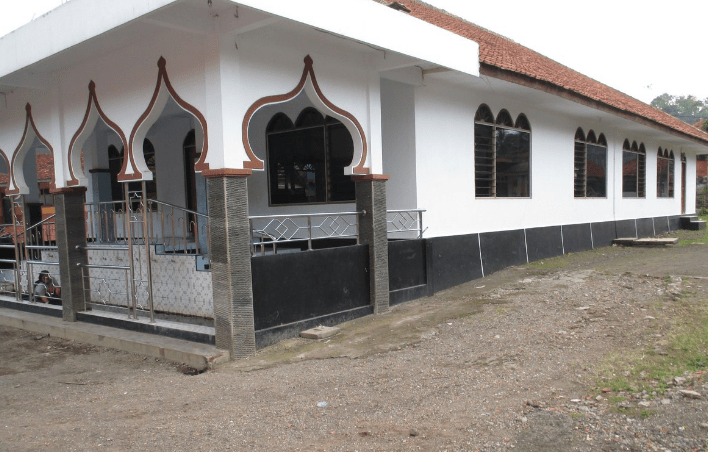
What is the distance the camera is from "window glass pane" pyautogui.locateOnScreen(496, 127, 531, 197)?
399 inches

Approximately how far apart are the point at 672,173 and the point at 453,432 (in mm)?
19105

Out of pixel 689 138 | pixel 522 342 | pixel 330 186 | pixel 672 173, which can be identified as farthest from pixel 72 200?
pixel 672 173

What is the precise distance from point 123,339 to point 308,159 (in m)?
4.23

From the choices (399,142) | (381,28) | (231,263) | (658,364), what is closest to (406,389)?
(658,364)

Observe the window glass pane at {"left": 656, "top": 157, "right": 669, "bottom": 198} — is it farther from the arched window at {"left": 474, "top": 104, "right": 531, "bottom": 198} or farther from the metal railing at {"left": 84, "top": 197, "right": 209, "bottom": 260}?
the metal railing at {"left": 84, "top": 197, "right": 209, "bottom": 260}

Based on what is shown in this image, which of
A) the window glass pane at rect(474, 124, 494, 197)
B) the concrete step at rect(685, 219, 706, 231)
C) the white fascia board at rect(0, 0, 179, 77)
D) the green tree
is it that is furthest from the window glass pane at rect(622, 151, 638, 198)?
the green tree

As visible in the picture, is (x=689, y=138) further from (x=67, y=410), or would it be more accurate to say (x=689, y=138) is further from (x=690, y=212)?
(x=67, y=410)

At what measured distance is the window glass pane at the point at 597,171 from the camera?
526 inches

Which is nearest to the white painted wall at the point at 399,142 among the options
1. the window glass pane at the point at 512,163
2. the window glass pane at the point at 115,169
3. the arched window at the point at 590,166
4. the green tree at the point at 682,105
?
the window glass pane at the point at 512,163

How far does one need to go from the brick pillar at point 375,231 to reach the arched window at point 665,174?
46.1 ft

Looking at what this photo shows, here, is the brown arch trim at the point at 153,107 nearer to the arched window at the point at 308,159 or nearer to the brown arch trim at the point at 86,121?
the brown arch trim at the point at 86,121

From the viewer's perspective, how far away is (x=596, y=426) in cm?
345

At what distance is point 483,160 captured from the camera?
978 centimetres

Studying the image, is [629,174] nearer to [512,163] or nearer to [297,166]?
[512,163]
